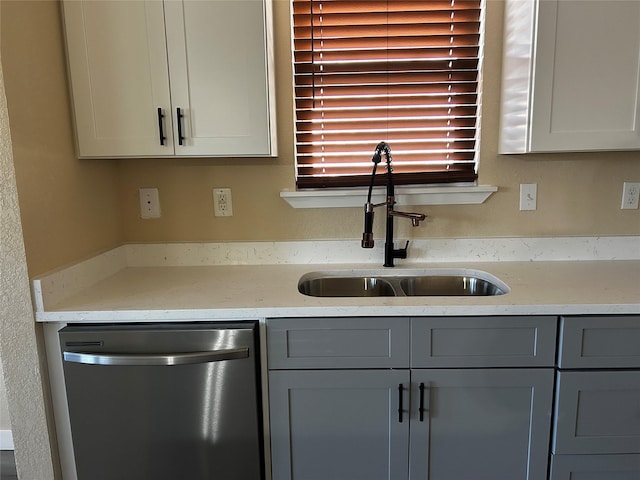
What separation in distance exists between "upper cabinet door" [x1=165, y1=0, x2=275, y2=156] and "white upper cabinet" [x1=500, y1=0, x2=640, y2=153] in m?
0.95

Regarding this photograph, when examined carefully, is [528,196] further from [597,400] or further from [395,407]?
[395,407]

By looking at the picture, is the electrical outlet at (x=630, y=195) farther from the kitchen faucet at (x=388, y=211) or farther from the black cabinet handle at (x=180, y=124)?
the black cabinet handle at (x=180, y=124)

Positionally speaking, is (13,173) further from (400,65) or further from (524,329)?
(524,329)

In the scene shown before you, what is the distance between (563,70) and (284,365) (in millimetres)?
1405

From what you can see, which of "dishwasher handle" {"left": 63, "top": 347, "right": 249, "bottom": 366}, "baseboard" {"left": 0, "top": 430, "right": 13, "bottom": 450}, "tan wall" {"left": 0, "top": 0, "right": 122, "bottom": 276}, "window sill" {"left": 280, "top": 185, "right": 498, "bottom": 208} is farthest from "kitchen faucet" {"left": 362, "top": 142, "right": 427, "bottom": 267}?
"baseboard" {"left": 0, "top": 430, "right": 13, "bottom": 450}

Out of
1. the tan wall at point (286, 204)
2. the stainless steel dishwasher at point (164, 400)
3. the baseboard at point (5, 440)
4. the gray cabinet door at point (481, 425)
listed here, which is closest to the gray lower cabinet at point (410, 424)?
the gray cabinet door at point (481, 425)

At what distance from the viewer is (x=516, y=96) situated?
5.14 ft

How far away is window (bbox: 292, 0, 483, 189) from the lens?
171 centimetres

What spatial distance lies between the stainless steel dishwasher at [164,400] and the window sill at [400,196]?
0.69m

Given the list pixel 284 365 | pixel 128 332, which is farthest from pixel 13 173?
pixel 284 365

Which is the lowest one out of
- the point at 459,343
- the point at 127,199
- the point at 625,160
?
the point at 459,343

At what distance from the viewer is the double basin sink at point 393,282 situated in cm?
173

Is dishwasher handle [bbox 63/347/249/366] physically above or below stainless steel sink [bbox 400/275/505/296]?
below

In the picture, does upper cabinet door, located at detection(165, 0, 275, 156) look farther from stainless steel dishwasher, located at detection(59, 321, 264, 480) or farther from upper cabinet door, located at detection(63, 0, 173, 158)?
stainless steel dishwasher, located at detection(59, 321, 264, 480)
